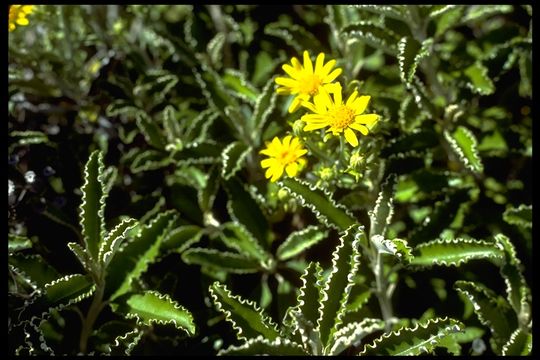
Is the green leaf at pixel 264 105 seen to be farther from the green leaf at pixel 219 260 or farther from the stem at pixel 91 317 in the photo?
the stem at pixel 91 317

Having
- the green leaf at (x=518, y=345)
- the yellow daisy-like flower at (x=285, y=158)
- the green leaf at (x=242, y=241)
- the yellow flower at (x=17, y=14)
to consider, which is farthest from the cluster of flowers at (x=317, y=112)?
the yellow flower at (x=17, y=14)

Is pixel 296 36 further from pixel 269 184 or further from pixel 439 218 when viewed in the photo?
pixel 439 218

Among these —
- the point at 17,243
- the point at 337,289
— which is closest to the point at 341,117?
the point at 337,289

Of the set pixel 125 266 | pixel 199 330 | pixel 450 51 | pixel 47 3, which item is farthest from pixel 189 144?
pixel 450 51

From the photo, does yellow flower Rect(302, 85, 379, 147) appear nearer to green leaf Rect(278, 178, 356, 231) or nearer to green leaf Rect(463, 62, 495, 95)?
green leaf Rect(278, 178, 356, 231)

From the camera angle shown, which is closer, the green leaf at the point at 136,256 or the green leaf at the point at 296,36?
the green leaf at the point at 136,256
